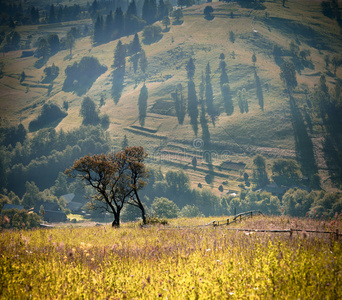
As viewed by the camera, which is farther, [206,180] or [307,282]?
[206,180]

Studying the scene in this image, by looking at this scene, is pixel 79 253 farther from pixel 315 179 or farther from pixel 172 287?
pixel 315 179

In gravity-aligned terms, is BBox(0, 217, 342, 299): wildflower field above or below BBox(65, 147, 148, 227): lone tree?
above

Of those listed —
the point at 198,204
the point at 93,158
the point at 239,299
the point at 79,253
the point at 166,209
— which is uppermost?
the point at 239,299

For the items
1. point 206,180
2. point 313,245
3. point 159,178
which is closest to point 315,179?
Answer: point 206,180

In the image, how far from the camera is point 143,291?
926cm

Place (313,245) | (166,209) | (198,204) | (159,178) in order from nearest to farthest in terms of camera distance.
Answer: (313,245) < (166,209) < (198,204) < (159,178)

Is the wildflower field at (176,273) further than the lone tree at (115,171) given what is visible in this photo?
No

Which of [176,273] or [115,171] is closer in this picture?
[176,273]

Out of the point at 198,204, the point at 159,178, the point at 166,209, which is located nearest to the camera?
the point at 166,209

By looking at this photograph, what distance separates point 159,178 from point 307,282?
187654 millimetres

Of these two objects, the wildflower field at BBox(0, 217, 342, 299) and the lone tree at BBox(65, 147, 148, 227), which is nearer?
the wildflower field at BBox(0, 217, 342, 299)

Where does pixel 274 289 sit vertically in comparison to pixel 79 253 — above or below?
above

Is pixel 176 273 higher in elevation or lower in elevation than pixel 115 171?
higher

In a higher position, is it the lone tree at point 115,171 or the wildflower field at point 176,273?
the wildflower field at point 176,273
